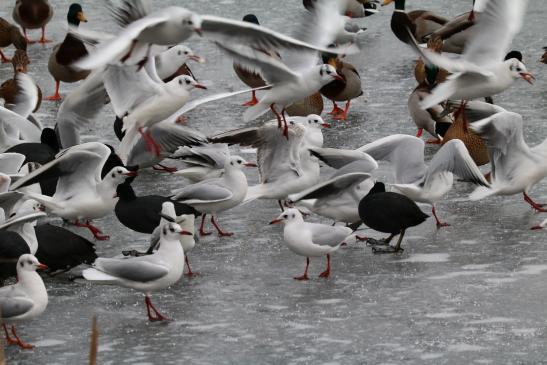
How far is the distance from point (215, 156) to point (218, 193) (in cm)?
75

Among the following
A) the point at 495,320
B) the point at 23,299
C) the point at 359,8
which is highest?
the point at 23,299

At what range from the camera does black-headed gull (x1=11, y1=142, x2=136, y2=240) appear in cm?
785

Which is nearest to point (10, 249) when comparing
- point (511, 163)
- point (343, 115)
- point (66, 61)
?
point (511, 163)

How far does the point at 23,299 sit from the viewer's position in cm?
607

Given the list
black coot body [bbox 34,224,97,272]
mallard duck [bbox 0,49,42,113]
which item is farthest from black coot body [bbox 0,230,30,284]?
mallard duck [bbox 0,49,42,113]

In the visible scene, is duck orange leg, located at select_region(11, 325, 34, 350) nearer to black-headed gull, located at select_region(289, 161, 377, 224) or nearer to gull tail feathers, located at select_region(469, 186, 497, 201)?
black-headed gull, located at select_region(289, 161, 377, 224)

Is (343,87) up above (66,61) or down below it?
above

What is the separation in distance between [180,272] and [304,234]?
0.80 metres

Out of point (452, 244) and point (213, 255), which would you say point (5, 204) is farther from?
point (452, 244)

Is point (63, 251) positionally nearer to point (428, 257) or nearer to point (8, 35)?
point (428, 257)

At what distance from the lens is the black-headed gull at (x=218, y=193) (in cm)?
781

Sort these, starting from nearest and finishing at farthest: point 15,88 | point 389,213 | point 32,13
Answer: point 389,213
point 15,88
point 32,13

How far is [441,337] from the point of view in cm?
598

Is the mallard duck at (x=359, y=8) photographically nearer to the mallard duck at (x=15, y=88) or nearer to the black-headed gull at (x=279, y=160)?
the mallard duck at (x=15, y=88)
